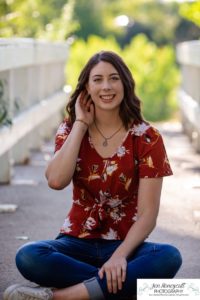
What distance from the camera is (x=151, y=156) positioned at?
4734mm

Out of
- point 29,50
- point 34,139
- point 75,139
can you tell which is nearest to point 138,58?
point 34,139

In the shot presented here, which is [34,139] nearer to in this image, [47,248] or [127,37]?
[47,248]

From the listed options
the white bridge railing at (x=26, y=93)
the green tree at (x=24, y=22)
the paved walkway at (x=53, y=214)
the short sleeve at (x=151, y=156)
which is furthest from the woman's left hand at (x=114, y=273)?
the green tree at (x=24, y=22)

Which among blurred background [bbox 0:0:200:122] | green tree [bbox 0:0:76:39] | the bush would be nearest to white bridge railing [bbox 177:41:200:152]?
blurred background [bbox 0:0:200:122]

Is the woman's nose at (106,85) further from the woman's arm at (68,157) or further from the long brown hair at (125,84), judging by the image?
the woman's arm at (68,157)

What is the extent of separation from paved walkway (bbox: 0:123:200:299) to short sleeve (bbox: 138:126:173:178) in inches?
30.9

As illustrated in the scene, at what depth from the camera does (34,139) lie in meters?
11.6

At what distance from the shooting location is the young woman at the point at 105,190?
14.8 ft

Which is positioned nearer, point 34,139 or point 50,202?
point 50,202

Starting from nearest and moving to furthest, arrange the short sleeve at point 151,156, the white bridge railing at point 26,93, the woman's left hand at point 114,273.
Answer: the woman's left hand at point 114,273
the short sleeve at point 151,156
the white bridge railing at point 26,93

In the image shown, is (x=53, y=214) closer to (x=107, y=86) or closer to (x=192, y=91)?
(x=107, y=86)

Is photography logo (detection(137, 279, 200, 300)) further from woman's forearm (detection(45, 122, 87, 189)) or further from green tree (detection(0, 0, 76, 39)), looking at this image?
green tree (detection(0, 0, 76, 39))

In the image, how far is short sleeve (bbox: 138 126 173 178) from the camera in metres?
4.71

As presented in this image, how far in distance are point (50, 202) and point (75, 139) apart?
3.05 m
